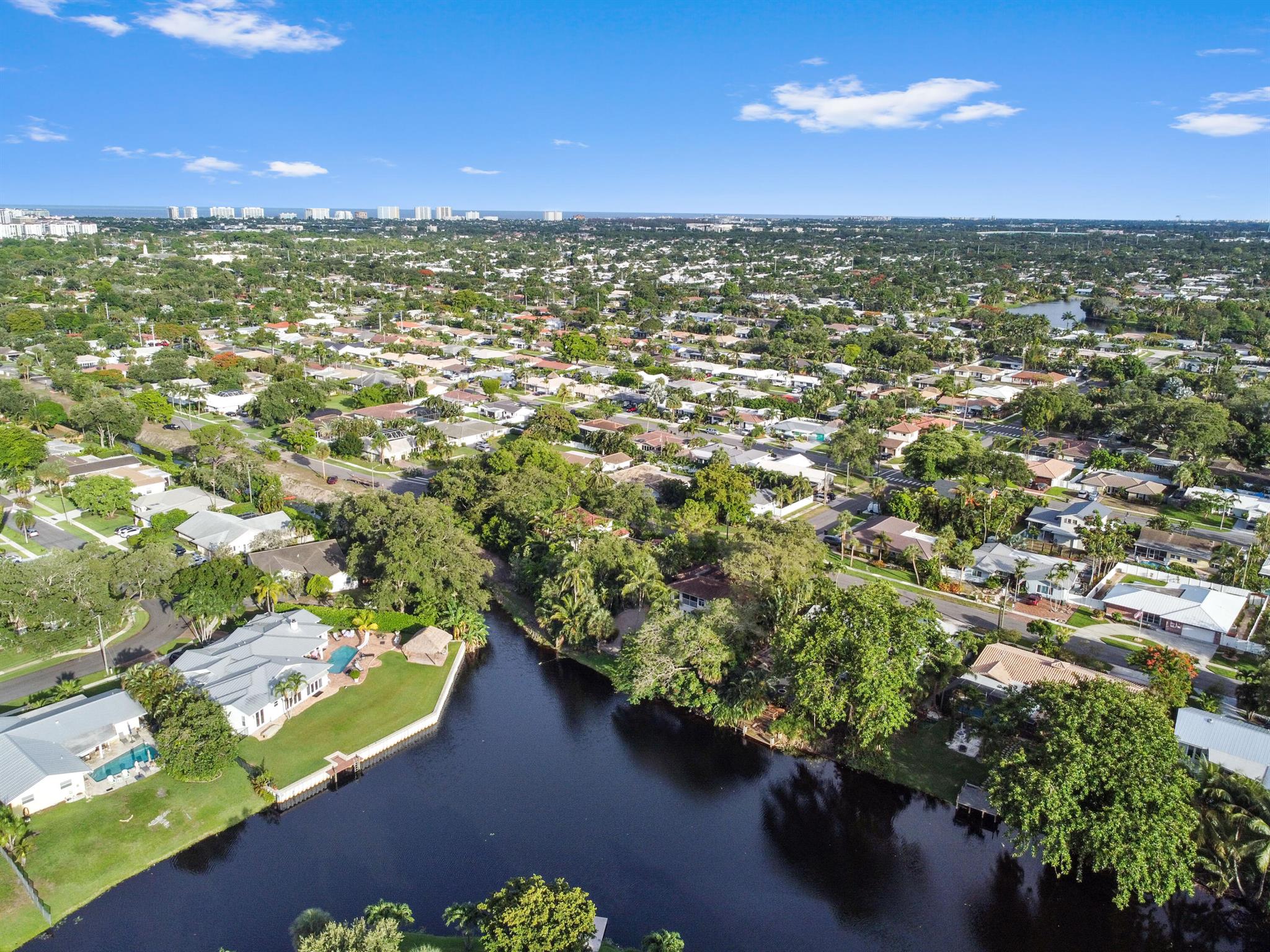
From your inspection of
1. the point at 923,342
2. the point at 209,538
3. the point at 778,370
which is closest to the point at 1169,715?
the point at 209,538

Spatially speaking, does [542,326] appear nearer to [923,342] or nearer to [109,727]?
[923,342]

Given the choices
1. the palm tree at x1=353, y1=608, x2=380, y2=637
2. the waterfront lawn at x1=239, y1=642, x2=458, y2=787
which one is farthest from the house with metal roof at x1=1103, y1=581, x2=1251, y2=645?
the palm tree at x1=353, y1=608, x2=380, y2=637

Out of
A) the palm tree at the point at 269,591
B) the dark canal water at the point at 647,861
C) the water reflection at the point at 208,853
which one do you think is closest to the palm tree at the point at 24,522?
the palm tree at the point at 269,591

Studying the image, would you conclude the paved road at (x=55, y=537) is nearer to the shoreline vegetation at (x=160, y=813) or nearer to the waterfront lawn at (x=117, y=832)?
the shoreline vegetation at (x=160, y=813)

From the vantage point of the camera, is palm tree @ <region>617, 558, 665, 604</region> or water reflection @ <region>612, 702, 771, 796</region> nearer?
water reflection @ <region>612, 702, 771, 796</region>

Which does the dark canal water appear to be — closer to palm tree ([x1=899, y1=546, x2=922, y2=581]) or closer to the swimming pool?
the swimming pool

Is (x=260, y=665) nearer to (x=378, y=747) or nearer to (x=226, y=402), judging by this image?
(x=378, y=747)
